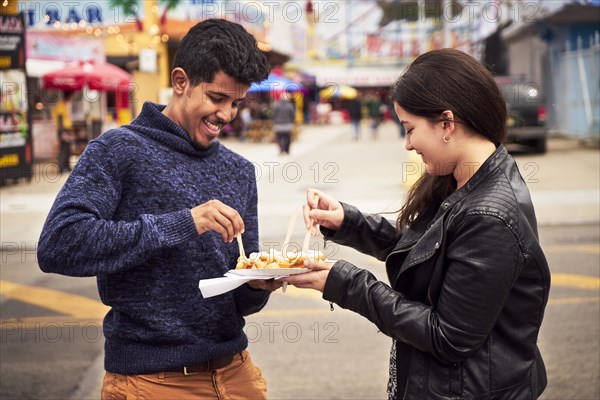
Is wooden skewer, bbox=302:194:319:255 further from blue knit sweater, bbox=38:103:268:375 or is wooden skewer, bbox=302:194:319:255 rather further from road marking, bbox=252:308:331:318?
road marking, bbox=252:308:331:318

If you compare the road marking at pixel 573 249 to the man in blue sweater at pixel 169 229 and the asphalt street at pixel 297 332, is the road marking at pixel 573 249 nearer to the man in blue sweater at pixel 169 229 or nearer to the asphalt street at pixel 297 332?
the asphalt street at pixel 297 332

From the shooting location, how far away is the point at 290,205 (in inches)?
500

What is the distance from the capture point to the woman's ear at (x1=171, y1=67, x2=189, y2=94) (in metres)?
2.48

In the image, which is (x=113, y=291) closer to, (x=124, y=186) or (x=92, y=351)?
(x=124, y=186)

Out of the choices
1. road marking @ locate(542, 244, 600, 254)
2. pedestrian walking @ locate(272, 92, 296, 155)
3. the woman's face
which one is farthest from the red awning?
the woman's face

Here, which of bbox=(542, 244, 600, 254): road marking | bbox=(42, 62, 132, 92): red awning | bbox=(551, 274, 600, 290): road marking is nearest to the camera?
bbox=(551, 274, 600, 290): road marking

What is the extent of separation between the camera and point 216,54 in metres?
2.42

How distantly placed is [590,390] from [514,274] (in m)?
3.50

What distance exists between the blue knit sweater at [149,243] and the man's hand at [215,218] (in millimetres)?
25

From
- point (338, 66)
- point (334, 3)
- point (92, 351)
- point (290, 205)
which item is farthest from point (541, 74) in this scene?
point (338, 66)

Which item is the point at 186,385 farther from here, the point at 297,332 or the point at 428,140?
the point at 297,332

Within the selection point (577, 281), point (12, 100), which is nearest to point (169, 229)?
point (577, 281)

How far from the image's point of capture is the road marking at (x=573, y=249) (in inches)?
352

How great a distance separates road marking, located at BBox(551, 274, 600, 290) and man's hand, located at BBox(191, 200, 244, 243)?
5844 mm
